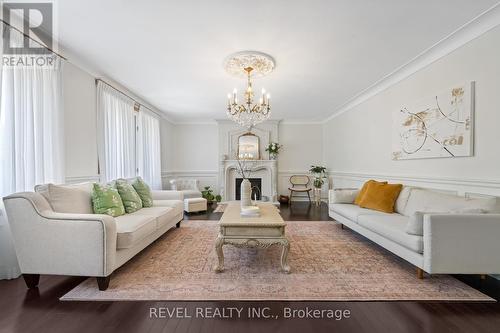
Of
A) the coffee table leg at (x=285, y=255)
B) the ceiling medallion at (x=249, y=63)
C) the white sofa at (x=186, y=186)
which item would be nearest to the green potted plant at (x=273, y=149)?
the white sofa at (x=186, y=186)

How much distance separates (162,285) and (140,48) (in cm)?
280

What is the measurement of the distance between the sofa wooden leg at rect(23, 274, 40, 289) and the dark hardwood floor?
3.6 inches

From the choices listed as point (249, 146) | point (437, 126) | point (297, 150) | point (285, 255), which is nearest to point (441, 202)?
point (437, 126)

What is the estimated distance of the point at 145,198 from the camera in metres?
3.55

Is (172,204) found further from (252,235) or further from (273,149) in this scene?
(273,149)

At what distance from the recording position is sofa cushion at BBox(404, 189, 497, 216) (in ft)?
6.94

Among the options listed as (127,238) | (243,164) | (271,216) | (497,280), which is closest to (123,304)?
(127,238)

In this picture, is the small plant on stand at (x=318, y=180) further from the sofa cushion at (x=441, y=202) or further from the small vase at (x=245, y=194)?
the small vase at (x=245, y=194)

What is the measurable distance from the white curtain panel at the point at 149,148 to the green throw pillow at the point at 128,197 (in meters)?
1.85

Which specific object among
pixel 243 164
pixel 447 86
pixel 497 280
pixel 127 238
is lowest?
pixel 497 280

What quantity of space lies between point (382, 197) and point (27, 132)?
4584mm

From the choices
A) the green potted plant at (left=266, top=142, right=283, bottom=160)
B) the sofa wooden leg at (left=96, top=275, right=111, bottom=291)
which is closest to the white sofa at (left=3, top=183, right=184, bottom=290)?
the sofa wooden leg at (left=96, top=275, right=111, bottom=291)

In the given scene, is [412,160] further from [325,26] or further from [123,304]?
[123,304]

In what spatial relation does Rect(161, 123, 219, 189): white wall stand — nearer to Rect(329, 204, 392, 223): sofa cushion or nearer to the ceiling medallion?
the ceiling medallion
